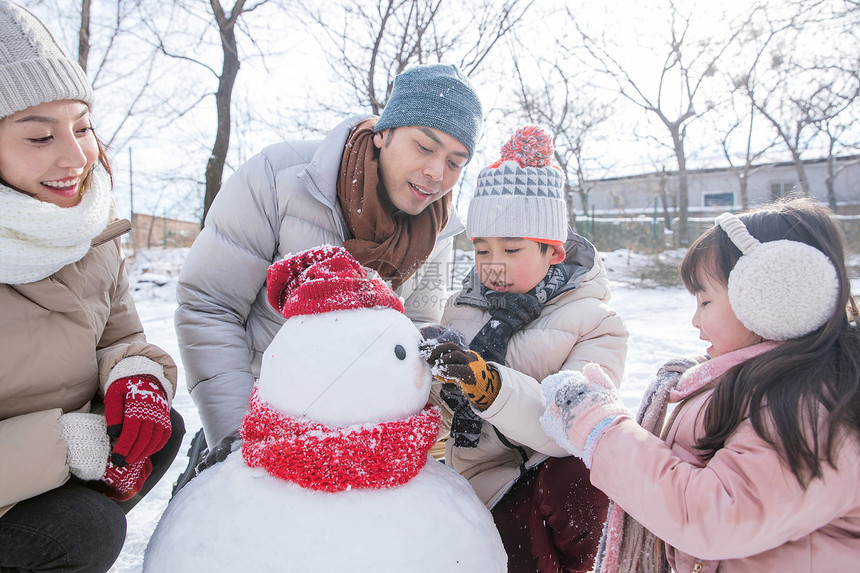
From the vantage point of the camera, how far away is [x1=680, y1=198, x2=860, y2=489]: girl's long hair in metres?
0.96

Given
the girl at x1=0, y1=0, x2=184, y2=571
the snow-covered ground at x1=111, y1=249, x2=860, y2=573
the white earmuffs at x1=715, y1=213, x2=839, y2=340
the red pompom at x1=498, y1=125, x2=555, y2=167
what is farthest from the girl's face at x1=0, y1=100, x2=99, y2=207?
the white earmuffs at x1=715, y1=213, x2=839, y2=340

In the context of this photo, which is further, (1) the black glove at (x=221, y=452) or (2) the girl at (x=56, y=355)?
(1) the black glove at (x=221, y=452)

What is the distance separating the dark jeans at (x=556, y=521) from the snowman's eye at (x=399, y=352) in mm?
684

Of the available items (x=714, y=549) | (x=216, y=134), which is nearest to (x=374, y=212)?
(x=714, y=549)

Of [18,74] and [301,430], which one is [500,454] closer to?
[301,430]

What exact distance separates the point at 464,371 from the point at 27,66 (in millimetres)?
1223

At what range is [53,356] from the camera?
4.33 feet

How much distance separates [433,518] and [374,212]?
1026mm

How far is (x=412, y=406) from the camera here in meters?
1.16

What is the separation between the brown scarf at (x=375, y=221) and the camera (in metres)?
1.76

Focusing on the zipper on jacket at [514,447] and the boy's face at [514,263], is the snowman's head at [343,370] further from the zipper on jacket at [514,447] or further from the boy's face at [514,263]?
the boy's face at [514,263]

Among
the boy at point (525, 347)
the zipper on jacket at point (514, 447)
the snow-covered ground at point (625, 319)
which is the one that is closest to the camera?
the boy at point (525, 347)

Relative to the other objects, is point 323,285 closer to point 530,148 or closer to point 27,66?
point 27,66

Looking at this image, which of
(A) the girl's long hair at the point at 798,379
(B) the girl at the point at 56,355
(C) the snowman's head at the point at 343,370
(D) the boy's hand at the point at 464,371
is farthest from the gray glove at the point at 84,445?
(A) the girl's long hair at the point at 798,379
